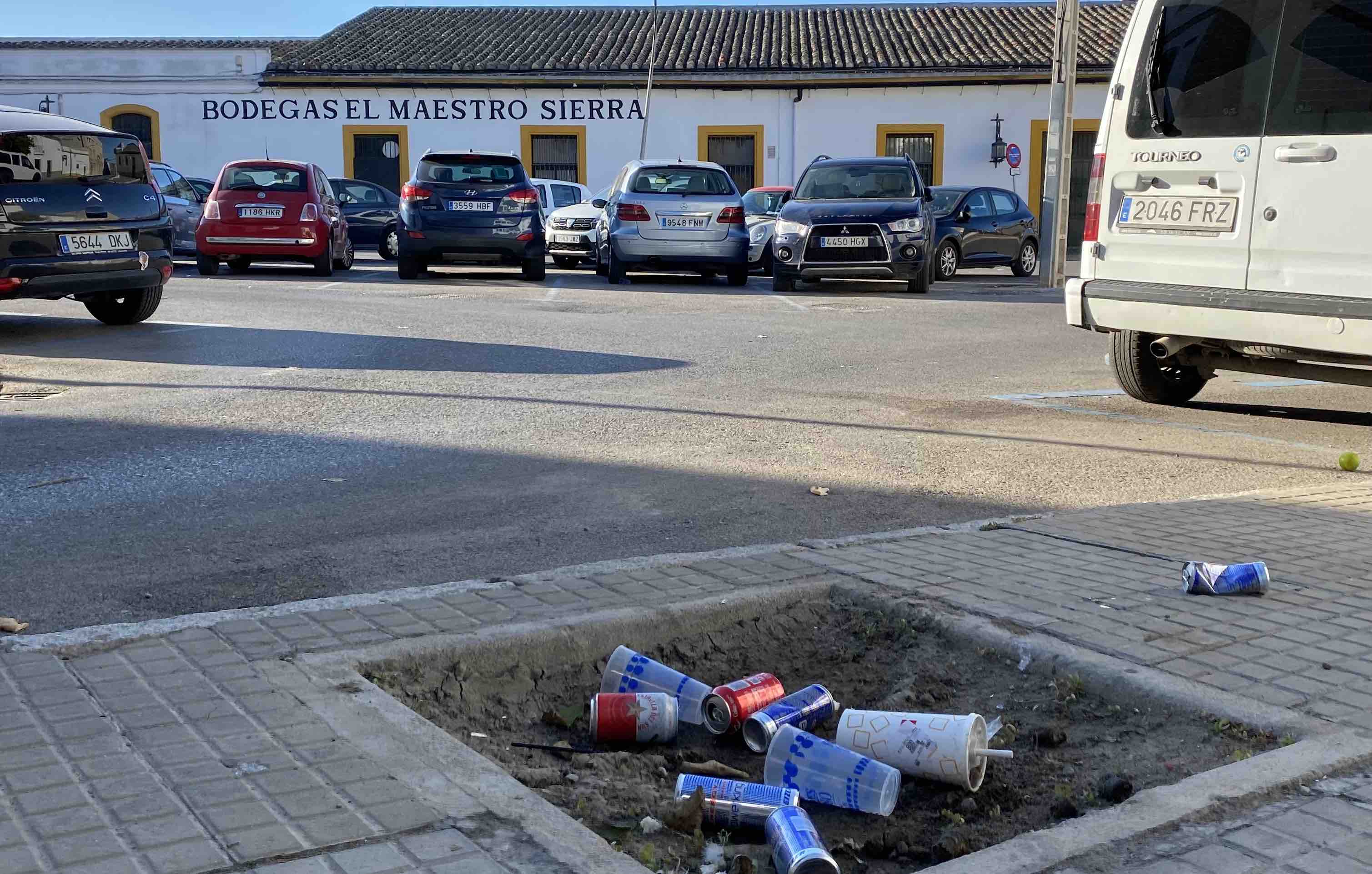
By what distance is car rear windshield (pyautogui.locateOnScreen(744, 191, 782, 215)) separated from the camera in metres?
22.6

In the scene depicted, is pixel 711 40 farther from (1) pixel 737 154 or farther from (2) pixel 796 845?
(2) pixel 796 845

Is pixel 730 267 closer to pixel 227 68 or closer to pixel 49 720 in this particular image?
pixel 49 720

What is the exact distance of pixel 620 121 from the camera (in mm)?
34781

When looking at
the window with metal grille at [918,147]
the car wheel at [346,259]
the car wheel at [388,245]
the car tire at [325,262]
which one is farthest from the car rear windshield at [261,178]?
the window with metal grille at [918,147]

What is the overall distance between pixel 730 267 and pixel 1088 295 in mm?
10852

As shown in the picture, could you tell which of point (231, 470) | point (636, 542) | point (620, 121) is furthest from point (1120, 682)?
point (620, 121)

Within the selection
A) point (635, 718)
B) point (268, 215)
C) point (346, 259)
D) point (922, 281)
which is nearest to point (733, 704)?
point (635, 718)

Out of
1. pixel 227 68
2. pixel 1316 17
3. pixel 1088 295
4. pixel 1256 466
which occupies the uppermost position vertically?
pixel 227 68

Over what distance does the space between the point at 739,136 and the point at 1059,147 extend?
50.5 ft

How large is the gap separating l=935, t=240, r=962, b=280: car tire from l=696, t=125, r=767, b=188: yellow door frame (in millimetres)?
13964

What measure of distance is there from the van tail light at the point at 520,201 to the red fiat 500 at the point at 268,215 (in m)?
2.55

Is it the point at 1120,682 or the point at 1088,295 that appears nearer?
the point at 1120,682

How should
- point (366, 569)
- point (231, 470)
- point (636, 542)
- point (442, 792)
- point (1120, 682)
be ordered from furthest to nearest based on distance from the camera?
point (231, 470) → point (636, 542) → point (366, 569) → point (1120, 682) → point (442, 792)

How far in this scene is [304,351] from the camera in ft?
34.9
